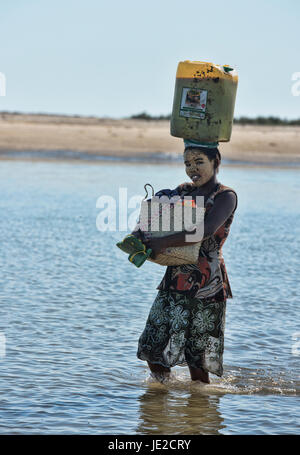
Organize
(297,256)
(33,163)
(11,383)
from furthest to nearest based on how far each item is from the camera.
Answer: (33,163)
(297,256)
(11,383)

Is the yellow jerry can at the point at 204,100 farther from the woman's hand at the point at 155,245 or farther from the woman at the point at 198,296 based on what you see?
the woman's hand at the point at 155,245

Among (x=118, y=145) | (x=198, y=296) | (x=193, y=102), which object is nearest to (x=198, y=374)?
(x=198, y=296)

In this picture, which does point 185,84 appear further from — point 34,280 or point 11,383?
point 34,280

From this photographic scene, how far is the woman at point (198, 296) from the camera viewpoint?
4.89 meters

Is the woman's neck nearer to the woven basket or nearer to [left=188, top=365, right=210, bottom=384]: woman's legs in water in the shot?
the woven basket

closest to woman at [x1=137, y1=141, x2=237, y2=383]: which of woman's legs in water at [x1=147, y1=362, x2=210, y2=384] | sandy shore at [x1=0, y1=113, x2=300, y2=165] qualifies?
woman's legs in water at [x1=147, y1=362, x2=210, y2=384]

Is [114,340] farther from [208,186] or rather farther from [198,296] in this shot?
[208,186]

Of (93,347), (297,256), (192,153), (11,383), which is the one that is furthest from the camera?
(297,256)

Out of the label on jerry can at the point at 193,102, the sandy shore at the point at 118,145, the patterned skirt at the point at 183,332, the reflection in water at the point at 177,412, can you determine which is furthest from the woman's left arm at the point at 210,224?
the sandy shore at the point at 118,145

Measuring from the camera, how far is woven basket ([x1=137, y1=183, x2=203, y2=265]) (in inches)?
187

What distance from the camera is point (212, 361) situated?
5.04 meters

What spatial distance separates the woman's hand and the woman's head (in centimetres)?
43

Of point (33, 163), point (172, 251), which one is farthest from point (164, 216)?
point (33, 163)
